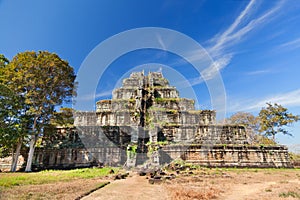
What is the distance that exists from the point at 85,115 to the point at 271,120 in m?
34.0

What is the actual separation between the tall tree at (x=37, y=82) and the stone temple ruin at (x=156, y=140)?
15.0 feet

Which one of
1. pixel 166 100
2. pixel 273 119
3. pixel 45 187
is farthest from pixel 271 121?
pixel 45 187

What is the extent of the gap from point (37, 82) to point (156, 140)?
15.6 m

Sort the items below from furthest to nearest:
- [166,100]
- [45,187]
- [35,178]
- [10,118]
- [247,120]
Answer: [247,120] → [166,100] → [10,118] → [35,178] → [45,187]

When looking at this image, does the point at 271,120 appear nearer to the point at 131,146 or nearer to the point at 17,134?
the point at 131,146

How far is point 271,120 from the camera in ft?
101

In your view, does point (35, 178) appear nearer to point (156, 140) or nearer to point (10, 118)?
point (10, 118)

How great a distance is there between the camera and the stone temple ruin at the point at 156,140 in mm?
20141

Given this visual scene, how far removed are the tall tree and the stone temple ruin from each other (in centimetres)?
458

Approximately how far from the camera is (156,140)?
2214 cm

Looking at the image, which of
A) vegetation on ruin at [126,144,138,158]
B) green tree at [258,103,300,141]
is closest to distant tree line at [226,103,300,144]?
green tree at [258,103,300,141]

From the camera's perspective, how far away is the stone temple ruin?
2014cm

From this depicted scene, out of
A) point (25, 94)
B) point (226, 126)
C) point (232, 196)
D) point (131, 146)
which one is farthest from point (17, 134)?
point (226, 126)

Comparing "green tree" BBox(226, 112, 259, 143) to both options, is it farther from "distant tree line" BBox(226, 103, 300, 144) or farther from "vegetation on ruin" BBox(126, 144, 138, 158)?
"vegetation on ruin" BBox(126, 144, 138, 158)
